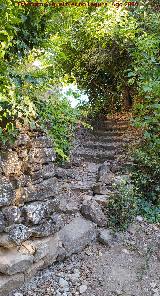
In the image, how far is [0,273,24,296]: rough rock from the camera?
289 cm

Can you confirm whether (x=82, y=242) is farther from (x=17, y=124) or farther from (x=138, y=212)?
(x=17, y=124)

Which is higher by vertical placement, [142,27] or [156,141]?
[142,27]

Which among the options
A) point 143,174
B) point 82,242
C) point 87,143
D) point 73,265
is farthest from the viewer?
point 87,143

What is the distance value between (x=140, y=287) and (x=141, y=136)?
372 cm

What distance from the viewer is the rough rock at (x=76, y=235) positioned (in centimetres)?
371

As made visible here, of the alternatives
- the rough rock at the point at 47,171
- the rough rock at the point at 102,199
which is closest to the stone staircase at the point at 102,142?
the rough rock at the point at 102,199

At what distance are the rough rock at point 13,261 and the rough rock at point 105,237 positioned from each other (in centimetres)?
124

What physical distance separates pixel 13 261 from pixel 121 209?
1.85 metres

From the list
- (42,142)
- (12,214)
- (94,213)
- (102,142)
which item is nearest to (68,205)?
(94,213)

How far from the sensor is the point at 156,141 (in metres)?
5.12

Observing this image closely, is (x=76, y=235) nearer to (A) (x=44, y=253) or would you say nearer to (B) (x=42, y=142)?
(A) (x=44, y=253)

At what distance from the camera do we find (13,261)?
9.62 feet

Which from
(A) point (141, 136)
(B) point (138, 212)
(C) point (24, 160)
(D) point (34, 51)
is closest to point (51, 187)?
(C) point (24, 160)

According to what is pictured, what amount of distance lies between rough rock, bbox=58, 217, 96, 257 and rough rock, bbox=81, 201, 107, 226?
10cm
